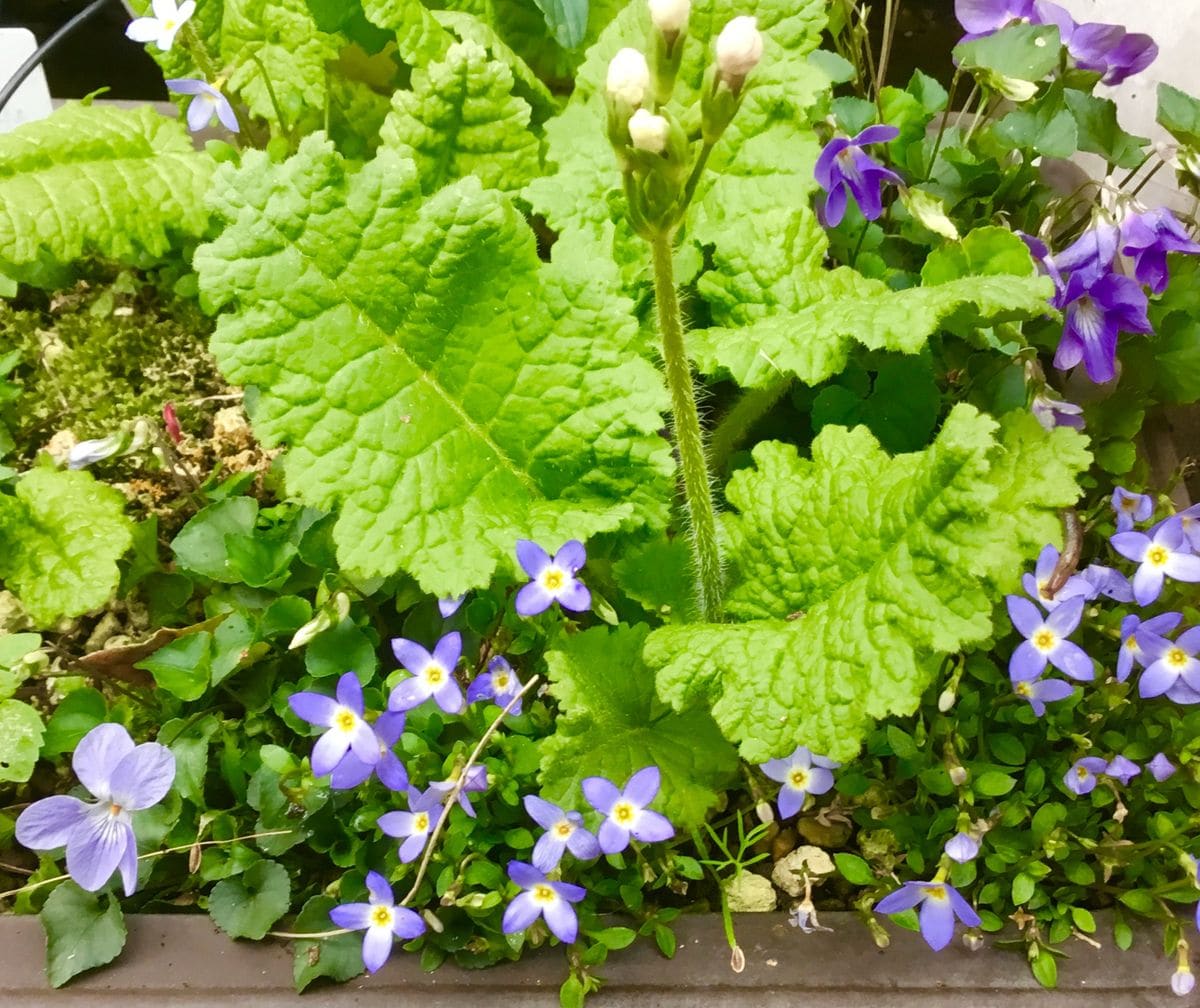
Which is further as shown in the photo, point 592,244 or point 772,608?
point 592,244

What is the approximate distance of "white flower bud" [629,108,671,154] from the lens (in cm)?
55

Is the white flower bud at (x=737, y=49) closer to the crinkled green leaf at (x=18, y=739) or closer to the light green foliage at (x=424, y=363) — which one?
the light green foliage at (x=424, y=363)

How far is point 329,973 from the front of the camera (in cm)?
83

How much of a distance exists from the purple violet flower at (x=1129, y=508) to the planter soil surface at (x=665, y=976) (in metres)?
0.40

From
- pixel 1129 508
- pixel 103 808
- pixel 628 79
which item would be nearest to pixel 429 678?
pixel 103 808

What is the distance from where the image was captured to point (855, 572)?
85cm

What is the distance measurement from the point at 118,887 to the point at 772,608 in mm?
671

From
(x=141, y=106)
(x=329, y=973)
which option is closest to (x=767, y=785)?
(x=329, y=973)

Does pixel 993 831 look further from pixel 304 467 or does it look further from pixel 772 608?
pixel 304 467

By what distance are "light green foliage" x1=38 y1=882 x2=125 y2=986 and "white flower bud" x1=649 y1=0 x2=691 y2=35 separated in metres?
0.84

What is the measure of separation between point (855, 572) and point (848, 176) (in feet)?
1.41

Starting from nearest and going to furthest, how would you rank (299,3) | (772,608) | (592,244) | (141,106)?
(772,608) → (592,244) → (299,3) → (141,106)

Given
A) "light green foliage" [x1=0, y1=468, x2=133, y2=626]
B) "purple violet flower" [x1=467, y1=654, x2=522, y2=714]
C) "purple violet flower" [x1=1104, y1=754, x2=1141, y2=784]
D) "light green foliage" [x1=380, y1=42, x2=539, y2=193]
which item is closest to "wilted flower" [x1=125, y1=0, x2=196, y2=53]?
"light green foliage" [x1=380, y1=42, x2=539, y2=193]

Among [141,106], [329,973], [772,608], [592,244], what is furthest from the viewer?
[141,106]
